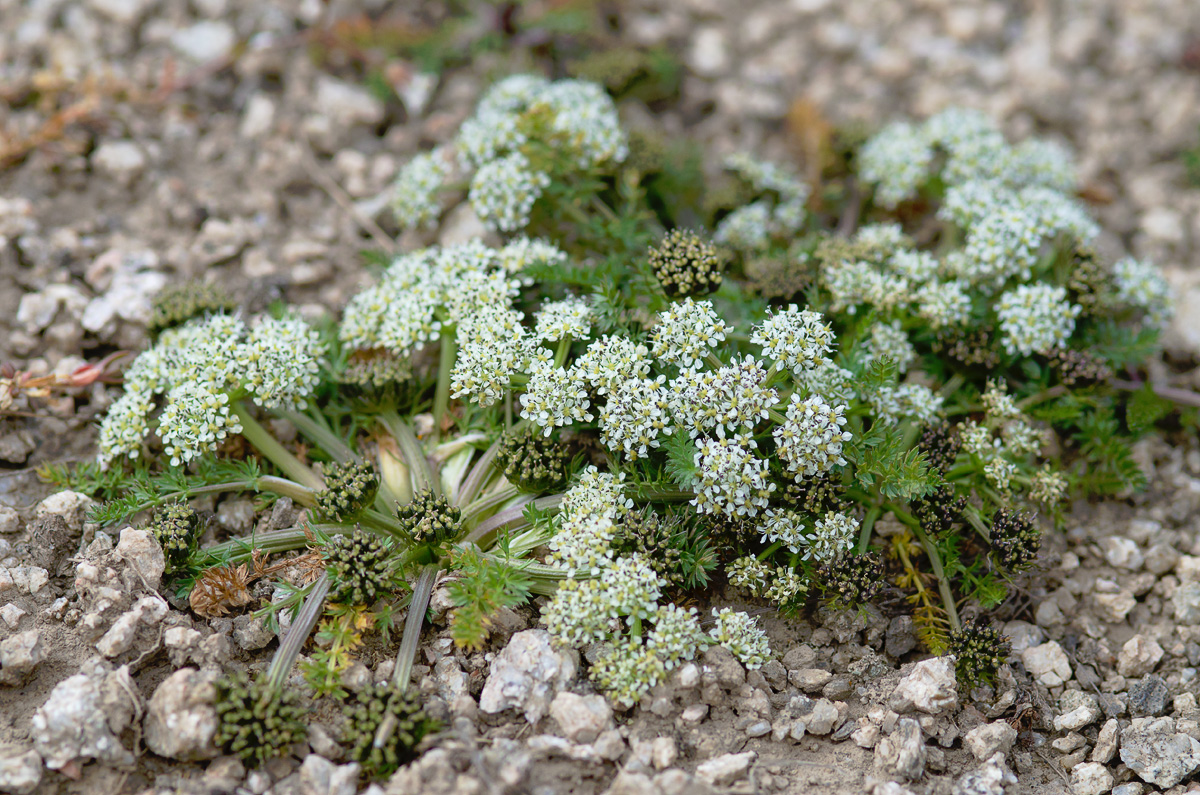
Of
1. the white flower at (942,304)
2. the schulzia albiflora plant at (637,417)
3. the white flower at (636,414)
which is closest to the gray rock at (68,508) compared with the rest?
the schulzia albiflora plant at (637,417)

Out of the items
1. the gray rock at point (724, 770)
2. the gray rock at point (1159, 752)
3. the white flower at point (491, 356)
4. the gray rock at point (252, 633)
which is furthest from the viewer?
the white flower at point (491, 356)

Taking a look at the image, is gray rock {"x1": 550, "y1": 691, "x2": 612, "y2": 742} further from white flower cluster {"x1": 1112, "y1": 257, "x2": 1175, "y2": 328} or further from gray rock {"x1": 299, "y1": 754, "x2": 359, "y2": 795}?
white flower cluster {"x1": 1112, "y1": 257, "x2": 1175, "y2": 328}

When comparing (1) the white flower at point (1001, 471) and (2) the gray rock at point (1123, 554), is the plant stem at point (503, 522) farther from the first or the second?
(2) the gray rock at point (1123, 554)

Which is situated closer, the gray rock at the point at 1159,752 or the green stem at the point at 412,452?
the gray rock at the point at 1159,752

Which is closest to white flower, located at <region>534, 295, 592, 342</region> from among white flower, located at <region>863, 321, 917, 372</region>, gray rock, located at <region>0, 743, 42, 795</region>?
white flower, located at <region>863, 321, 917, 372</region>

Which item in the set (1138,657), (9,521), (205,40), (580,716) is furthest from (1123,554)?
(205,40)

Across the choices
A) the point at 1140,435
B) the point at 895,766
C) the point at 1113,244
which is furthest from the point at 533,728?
the point at 1113,244
